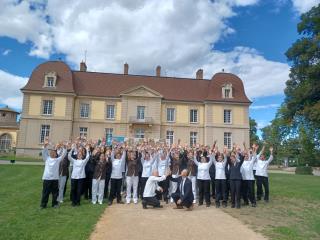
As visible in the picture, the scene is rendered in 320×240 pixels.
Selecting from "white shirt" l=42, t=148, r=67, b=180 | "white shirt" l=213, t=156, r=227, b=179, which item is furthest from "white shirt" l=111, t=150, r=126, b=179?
"white shirt" l=213, t=156, r=227, b=179

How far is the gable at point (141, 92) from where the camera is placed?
1543 inches

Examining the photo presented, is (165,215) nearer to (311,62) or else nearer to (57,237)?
(57,237)

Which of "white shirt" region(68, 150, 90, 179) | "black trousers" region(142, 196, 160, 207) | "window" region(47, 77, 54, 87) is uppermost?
"window" region(47, 77, 54, 87)

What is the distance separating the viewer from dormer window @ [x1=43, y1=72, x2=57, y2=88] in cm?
3806

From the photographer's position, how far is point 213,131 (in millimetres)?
40156

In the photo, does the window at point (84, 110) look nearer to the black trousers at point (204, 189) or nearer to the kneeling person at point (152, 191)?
the kneeling person at point (152, 191)

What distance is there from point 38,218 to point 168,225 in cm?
328

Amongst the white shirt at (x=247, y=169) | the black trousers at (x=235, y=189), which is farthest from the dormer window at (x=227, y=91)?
the black trousers at (x=235, y=189)

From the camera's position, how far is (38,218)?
7883mm

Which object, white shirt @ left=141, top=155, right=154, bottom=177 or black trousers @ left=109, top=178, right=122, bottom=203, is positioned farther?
white shirt @ left=141, top=155, right=154, bottom=177

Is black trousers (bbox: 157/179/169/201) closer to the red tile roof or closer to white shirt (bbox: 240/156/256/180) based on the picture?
white shirt (bbox: 240/156/256/180)

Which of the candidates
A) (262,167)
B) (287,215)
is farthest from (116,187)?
(287,215)

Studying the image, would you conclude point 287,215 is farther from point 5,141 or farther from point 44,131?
point 5,141

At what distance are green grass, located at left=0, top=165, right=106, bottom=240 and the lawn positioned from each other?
164 inches
